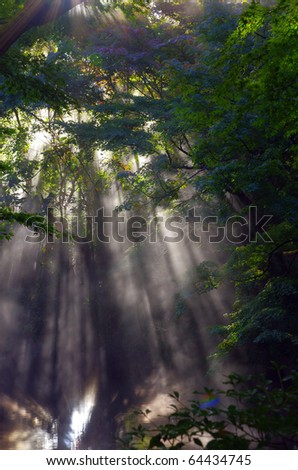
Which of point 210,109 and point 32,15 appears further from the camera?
point 210,109

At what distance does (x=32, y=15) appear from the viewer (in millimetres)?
5078

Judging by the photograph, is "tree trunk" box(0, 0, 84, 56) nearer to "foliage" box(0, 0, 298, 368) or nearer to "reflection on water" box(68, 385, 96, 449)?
"foliage" box(0, 0, 298, 368)

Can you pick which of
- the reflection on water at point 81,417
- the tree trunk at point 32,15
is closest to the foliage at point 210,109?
the tree trunk at point 32,15

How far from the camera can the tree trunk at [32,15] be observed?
5.04 m

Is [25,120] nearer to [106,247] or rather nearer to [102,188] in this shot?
[102,188]

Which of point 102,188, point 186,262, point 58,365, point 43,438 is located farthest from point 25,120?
point 43,438

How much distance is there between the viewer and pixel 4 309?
86.2ft

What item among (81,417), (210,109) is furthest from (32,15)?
(81,417)

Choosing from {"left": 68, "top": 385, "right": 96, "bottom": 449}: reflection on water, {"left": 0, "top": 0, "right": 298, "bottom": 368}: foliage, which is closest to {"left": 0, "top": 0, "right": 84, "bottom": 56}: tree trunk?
{"left": 0, "top": 0, "right": 298, "bottom": 368}: foliage

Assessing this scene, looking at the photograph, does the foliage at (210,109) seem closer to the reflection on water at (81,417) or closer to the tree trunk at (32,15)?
the tree trunk at (32,15)

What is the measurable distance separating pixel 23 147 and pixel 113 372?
11.1 metres

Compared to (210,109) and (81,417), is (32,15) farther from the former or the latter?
(81,417)

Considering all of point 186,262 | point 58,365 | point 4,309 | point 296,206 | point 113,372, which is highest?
point 4,309

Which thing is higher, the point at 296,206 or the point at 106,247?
the point at 106,247
